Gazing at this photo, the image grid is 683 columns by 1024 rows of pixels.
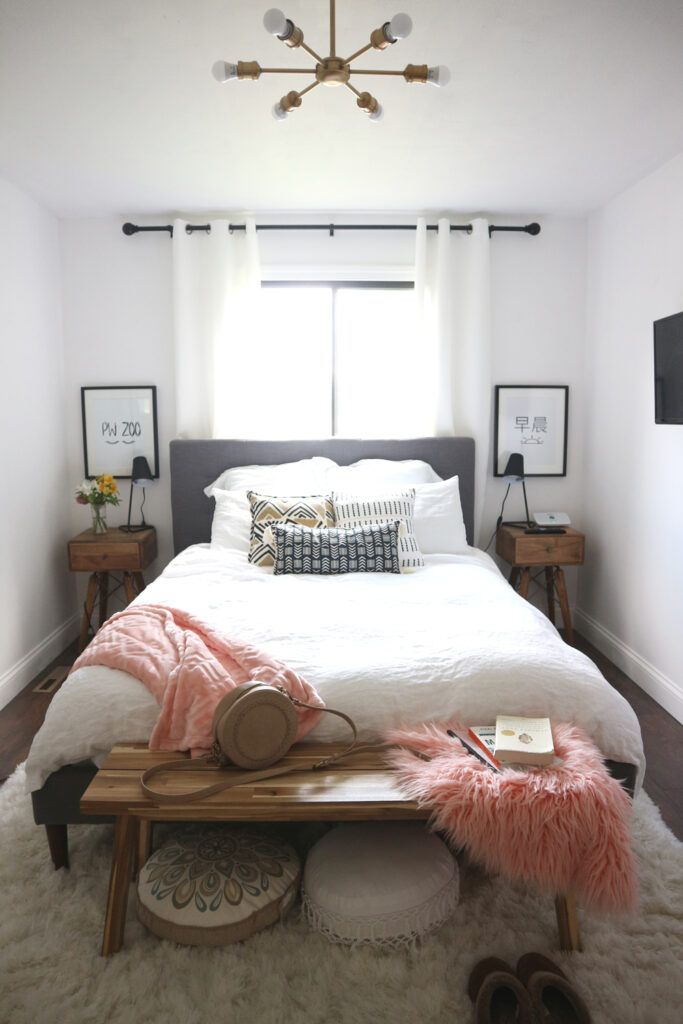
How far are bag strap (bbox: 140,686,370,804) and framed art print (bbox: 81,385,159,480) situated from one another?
2557 mm

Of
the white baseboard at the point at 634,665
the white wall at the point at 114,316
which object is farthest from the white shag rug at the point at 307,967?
the white wall at the point at 114,316

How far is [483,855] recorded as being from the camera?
148cm

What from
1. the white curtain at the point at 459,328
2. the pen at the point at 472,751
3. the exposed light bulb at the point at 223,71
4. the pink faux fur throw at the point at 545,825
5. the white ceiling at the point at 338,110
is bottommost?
the pink faux fur throw at the point at 545,825

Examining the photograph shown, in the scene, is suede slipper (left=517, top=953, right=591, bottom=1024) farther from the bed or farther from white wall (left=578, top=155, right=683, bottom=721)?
white wall (left=578, top=155, right=683, bottom=721)

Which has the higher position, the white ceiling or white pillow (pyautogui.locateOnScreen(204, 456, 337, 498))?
the white ceiling

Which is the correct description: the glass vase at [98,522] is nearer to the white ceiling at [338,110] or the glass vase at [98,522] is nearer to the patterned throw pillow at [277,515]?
the patterned throw pillow at [277,515]

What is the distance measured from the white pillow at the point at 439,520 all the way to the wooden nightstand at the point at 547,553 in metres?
0.43

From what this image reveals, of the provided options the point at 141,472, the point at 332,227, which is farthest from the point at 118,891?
the point at 332,227

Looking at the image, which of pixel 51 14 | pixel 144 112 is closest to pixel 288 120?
pixel 144 112

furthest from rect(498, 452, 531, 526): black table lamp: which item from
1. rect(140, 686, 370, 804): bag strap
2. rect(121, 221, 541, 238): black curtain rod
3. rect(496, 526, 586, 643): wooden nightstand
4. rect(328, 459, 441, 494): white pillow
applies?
rect(140, 686, 370, 804): bag strap

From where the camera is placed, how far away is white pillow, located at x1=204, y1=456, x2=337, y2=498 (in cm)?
352

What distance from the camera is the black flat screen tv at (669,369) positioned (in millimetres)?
2660

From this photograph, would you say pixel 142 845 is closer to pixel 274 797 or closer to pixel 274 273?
pixel 274 797

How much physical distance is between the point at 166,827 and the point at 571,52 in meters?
2.80
